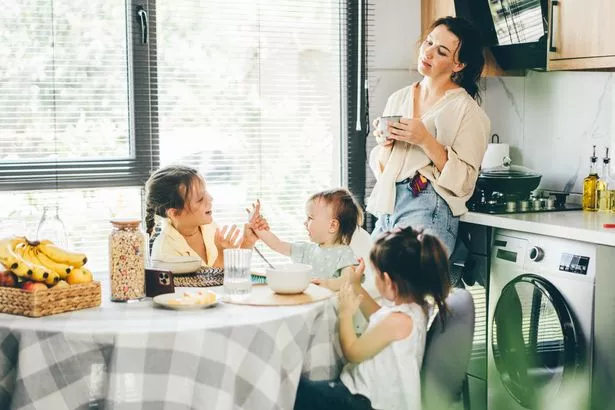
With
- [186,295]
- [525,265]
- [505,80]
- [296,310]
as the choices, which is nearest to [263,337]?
[296,310]

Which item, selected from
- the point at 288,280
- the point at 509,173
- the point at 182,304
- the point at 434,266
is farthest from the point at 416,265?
the point at 509,173

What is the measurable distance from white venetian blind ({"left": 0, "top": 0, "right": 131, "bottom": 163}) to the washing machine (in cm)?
166

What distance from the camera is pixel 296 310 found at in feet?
7.34

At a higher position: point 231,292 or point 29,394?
point 231,292

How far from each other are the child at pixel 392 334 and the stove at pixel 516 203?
3.88 feet

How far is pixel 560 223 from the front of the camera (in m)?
3.14

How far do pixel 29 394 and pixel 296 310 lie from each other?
657mm

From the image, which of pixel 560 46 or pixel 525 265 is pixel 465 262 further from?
pixel 560 46

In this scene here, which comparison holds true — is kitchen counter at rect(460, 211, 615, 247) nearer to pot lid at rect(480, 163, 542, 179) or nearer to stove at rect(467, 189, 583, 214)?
stove at rect(467, 189, 583, 214)

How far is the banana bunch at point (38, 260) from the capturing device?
2209 millimetres

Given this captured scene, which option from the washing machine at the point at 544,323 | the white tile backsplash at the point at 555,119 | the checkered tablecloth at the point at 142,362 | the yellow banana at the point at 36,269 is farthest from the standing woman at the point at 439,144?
the yellow banana at the point at 36,269

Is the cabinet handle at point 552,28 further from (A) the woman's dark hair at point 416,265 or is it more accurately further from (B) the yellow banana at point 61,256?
(B) the yellow banana at point 61,256

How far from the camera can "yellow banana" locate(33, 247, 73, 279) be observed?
226 cm

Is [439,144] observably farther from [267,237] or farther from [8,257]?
[8,257]
